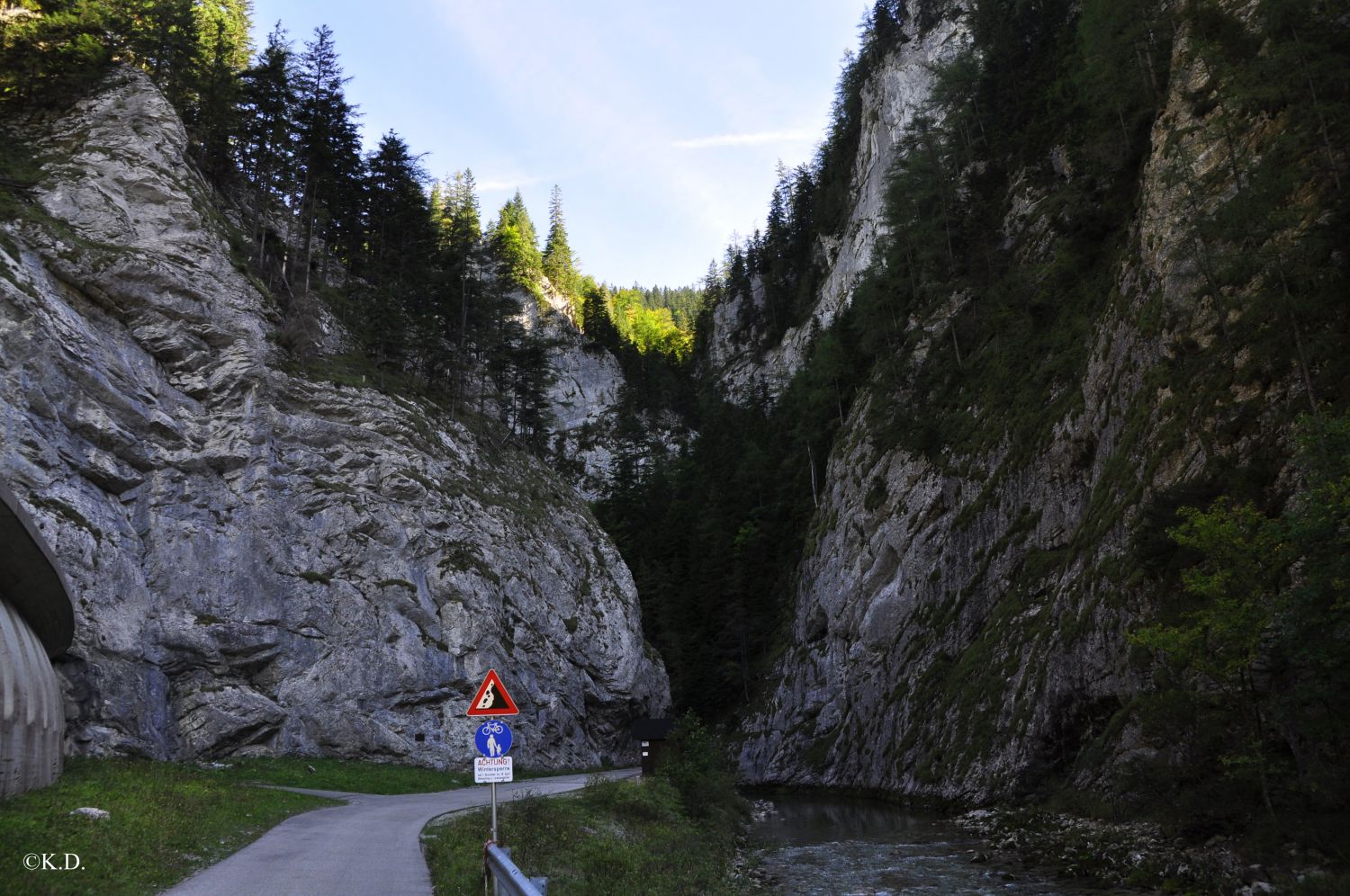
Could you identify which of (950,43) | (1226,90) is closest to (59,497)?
(1226,90)

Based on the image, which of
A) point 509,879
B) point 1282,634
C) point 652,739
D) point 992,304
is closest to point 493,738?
point 509,879

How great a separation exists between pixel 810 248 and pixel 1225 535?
8632 cm

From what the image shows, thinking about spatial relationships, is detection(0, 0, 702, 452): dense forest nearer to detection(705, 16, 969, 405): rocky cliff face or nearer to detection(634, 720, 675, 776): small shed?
detection(634, 720, 675, 776): small shed

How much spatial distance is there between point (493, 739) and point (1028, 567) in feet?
87.8

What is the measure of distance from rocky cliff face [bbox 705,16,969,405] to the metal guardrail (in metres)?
57.9

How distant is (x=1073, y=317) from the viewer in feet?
120

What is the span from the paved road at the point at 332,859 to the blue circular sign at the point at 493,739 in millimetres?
1993

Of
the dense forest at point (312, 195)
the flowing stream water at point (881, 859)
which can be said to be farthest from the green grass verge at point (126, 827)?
the dense forest at point (312, 195)

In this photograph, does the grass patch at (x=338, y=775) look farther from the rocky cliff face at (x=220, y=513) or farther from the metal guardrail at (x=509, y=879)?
the metal guardrail at (x=509, y=879)

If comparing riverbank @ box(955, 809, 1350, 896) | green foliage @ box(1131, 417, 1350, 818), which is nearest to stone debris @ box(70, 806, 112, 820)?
riverbank @ box(955, 809, 1350, 896)

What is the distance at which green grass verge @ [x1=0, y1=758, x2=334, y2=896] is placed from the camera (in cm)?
998

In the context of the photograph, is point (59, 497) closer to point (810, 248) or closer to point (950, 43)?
point (950, 43)

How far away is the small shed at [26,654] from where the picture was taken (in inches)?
516

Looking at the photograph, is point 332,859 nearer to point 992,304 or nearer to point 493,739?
point 493,739
